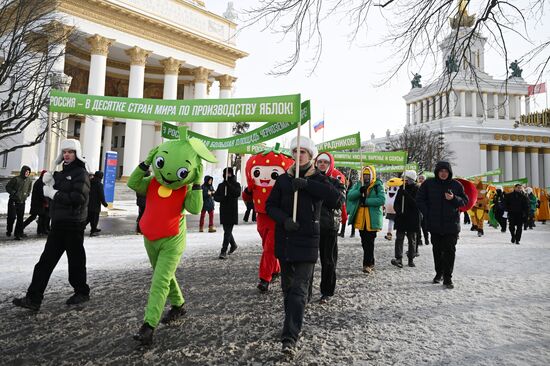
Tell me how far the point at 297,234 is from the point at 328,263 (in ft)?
5.34

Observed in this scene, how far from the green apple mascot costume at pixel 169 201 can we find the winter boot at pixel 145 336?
0.28m

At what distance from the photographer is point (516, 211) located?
12070 millimetres

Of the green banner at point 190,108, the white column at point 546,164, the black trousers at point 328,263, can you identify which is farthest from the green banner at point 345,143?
the white column at point 546,164

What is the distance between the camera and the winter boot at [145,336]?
10.8ft

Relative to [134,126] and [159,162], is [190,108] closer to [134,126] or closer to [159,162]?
[159,162]

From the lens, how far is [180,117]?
5.29 meters

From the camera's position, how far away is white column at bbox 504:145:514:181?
67463 mm

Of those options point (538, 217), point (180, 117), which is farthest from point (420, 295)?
point (538, 217)

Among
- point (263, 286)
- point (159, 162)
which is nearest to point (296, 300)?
point (159, 162)

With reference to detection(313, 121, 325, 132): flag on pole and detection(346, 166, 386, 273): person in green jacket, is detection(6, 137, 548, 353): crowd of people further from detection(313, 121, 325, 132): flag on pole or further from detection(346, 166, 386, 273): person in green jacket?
detection(313, 121, 325, 132): flag on pole

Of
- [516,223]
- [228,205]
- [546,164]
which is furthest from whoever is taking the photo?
[546,164]

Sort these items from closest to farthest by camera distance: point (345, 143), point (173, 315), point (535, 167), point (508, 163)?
point (173, 315) < point (345, 143) < point (508, 163) < point (535, 167)

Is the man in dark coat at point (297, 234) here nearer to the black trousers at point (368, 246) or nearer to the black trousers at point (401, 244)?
the black trousers at point (368, 246)

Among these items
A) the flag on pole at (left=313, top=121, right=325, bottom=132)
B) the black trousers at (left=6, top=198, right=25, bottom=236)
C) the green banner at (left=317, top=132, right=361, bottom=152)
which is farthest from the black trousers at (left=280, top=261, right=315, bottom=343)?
the flag on pole at (left=313, top=121, right=325, bottom=132)
